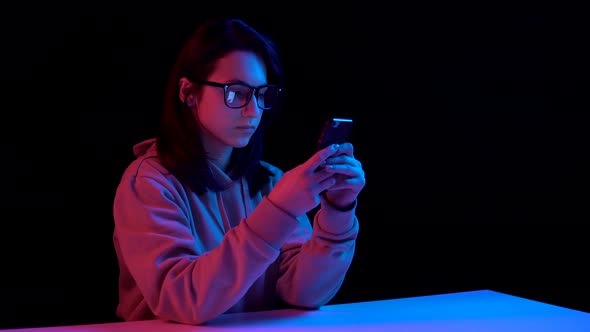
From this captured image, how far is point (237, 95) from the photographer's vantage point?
143cm

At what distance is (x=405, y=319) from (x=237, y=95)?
0.59 m

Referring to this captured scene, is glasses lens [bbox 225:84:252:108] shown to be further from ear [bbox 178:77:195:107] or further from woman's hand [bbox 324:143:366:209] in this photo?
woman's hand [bbox 324:143:366:209]

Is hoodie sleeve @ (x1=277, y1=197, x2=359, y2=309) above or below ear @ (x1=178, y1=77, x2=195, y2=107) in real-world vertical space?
below

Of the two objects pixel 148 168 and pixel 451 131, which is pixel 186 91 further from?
pixel 451 131

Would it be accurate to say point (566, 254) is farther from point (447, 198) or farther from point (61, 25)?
point (61, 25)

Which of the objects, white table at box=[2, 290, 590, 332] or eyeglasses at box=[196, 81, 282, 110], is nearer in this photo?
white table at box=[2, 290, 590, 332]

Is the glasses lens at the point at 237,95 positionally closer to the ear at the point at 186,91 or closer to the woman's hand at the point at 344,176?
the ear at the point at 186,91

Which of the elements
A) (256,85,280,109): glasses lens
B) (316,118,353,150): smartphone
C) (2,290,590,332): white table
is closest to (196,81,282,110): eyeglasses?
(256,85,280,109): glasses lens

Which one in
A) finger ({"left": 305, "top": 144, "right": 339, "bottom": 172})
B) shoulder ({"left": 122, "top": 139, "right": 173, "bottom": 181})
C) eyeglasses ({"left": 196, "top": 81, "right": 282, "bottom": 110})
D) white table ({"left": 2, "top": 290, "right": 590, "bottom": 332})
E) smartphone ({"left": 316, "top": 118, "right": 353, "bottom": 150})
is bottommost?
white table ({"left": 2, "top": 290, "right": 590, "bottom": 332})

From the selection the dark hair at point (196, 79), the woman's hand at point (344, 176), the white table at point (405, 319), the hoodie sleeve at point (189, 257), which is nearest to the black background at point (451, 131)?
the dark hair at point (196, 79)

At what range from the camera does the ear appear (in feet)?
4.83

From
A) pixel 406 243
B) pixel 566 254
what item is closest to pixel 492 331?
pixel 406 243

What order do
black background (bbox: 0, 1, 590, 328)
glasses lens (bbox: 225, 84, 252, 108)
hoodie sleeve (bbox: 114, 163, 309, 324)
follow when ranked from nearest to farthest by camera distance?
hoodie sleeve (bbox: 114, 163, 309, 324)
glasses lens (bbox: 225, 84, 252, 108)
black background (bbox: 0, 1, 590, 328)

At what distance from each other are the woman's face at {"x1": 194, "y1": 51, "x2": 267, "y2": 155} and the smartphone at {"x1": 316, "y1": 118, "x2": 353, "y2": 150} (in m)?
0.17
